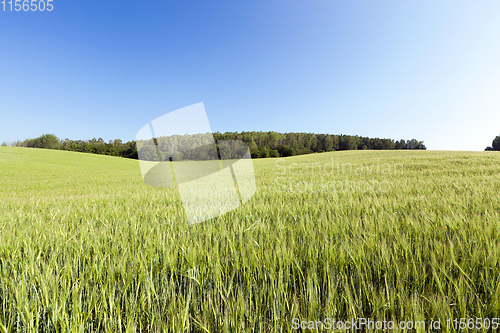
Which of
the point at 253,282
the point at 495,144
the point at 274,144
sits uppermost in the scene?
the point at 274,144

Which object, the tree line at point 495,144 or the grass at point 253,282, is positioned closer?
the grass at point 253,282

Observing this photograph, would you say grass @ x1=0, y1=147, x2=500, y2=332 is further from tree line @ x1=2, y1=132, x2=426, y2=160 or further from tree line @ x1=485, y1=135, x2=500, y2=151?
tree line @ x1=485, y1=135, x2=500, y2=151

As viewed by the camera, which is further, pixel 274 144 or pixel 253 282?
pixel 274 144

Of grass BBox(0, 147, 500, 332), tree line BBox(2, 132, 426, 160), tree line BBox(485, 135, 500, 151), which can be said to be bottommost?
grass BBox(0, 147, 500, 332)

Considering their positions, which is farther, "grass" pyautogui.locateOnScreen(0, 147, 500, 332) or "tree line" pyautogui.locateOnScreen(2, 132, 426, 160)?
"tree line" pyautogui.locateOnScreen(2, 132, 426, 160)

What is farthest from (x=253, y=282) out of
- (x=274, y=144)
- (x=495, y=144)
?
(x=495, y=144)

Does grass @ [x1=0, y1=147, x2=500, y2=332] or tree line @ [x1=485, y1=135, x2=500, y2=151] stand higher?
tree line @ [x1=485, y1=135, x2=500, y2=151]

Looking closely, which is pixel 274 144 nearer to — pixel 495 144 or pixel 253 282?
pixel 495 144

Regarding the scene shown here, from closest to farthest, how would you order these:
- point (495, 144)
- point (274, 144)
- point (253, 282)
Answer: point (253, 282)
point (495, 144)
point (274, 144)

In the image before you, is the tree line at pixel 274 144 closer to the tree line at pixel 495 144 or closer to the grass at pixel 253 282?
the tree line at pixel 495 144

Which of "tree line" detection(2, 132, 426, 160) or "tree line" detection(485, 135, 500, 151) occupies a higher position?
"tree line" detection(2, 132, 426, 160)

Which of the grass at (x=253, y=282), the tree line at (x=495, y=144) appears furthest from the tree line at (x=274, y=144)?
the grass at (x=253, y=282)

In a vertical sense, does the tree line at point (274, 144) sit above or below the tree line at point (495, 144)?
above

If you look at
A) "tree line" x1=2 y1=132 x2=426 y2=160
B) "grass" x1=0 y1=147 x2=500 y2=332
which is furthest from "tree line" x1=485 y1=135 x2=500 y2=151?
"grass" x1=0 y1=147 x2=500 y2=332
